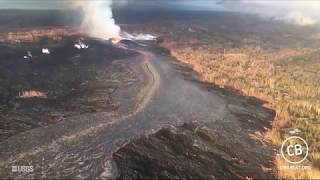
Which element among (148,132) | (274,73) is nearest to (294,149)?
(148,132)

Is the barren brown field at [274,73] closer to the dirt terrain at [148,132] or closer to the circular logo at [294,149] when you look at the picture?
the circular logo at [294,149]

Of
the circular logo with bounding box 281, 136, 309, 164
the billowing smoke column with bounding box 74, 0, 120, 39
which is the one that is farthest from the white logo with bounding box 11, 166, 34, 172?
the billowing smoke column with bounding box 74, 0, 120, 39

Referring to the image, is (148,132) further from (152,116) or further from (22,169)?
(22,169)

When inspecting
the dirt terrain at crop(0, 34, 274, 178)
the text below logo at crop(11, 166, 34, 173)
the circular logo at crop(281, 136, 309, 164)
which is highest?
the text below logo at crop(11, 166, 34, 173)

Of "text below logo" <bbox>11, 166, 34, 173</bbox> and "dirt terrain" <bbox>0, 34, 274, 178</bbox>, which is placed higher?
"text below logo" <bbox>11, 166, 34, 173</bbox>

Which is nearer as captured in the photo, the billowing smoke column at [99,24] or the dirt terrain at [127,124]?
the dirt terrain at [127,124]

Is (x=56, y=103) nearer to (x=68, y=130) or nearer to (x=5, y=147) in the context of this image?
(x=68, y=130)

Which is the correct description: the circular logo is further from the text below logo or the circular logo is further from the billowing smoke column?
the billowing smoke column

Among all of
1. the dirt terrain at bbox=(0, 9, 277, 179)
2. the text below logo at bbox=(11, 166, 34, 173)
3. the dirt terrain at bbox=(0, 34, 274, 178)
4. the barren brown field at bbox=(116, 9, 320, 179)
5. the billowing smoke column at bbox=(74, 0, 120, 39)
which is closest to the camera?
the text below logo at bbox=(11, 166, 34, 173)

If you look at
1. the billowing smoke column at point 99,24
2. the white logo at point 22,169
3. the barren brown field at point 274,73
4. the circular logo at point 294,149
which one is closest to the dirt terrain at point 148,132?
the white logo at point 22,169
